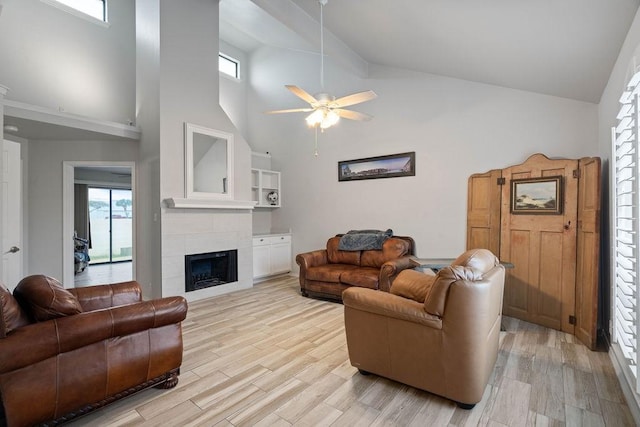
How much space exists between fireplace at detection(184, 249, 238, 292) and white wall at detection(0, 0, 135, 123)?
2.83 m

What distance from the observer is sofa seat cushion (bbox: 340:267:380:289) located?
4078 millimetres

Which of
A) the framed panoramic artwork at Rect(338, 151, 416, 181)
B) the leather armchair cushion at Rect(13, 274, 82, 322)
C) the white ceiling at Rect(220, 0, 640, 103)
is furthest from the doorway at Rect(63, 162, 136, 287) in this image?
the white ceiling at Rect(220, 0, 640, 103)

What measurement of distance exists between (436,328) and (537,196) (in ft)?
8.05

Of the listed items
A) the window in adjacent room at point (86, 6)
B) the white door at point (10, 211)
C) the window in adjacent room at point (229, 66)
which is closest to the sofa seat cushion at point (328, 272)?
the white door at point (10, 211)

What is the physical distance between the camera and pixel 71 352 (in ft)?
5.92

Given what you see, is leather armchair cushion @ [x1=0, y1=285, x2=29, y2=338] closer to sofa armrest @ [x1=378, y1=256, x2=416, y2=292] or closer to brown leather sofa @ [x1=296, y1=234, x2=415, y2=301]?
brown leather sofa @ [x1=296, y1=234, x2=415, y2=301]

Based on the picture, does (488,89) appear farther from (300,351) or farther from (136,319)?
(136,319)

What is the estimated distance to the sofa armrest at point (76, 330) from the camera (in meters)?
1.62

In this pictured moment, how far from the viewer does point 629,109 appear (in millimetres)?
1969

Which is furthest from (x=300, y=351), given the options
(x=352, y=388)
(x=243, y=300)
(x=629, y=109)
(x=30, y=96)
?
(x=30, y=96)

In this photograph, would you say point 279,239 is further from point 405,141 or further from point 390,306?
point 390,306

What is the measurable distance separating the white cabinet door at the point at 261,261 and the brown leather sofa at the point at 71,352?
10.8 ft

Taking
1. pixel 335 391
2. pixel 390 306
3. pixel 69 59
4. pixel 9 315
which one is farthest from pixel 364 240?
pixel 69 59

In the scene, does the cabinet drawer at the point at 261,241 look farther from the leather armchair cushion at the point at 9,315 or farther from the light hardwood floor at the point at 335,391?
the leather armchair cushion at the point at 9,315
